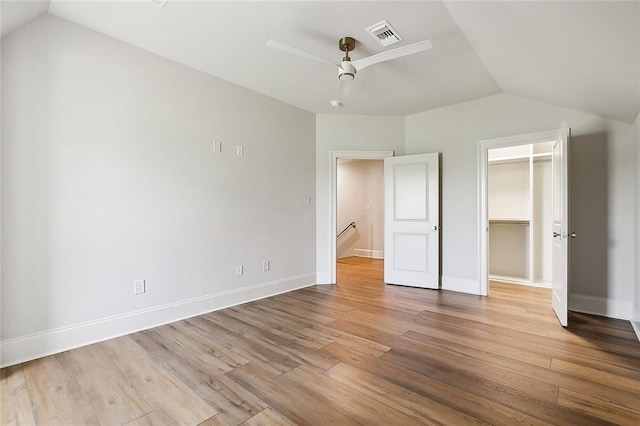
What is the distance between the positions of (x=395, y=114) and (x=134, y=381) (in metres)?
4.55

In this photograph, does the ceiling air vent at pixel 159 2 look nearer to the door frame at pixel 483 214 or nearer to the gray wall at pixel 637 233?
the door frame at pixel 483 214

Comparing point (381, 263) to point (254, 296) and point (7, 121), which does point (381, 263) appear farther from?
point (7, 121)

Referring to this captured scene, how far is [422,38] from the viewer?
2.64 m

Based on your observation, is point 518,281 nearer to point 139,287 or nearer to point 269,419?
point 269,419

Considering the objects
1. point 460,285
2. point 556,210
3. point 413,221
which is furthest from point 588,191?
point 413,221

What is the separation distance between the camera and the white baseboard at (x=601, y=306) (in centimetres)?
316

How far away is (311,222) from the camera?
15.5 feet

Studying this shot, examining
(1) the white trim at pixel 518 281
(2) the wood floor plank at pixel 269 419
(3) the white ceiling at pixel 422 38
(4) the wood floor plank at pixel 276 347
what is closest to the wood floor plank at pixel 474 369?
(4) the wood floor plank at pixel 276 347

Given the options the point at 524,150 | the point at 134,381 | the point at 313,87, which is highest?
the point at 313,87

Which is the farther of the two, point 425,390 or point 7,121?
point 7,121

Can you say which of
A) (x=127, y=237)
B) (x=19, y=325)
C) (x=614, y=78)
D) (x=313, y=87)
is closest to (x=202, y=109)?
(x=313, y=87)

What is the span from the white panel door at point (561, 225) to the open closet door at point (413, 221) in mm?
1431

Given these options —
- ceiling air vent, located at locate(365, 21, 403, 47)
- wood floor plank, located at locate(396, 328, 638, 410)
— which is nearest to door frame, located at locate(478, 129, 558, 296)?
wood floor plank, located at locate(396, 328, 638, 410)

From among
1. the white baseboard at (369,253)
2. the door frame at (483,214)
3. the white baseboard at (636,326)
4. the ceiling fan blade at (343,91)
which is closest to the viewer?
the white baseboard at (636,326)
